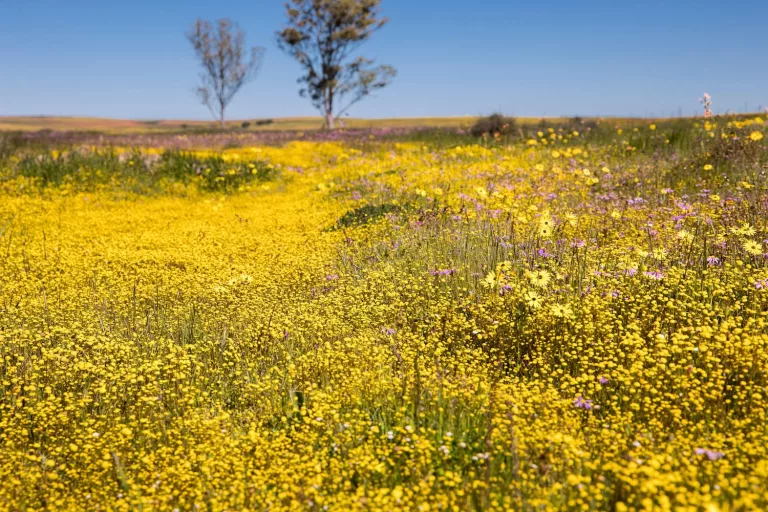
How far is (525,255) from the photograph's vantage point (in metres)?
5.67

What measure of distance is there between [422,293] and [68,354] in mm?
3205

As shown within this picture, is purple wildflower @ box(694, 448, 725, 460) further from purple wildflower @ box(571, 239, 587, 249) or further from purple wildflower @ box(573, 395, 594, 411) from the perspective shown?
purple wildflower @ box(571, 239, 587, 249)

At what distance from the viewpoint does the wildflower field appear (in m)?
2.74

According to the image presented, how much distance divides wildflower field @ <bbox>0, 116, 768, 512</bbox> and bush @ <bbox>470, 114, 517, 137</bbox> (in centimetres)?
996

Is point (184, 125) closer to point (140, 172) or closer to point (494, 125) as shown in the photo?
point (494, 125)

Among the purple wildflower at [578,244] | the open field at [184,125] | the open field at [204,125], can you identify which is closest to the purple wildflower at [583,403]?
the purple wildflower at [578,244]

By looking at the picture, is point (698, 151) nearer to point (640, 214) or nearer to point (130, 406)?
point (640, 214)

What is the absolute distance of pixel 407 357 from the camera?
4.07m

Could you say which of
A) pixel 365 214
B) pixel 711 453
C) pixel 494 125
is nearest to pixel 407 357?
pixel 711 453

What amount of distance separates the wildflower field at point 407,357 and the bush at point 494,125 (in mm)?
9961

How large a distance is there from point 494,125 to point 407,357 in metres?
16.5

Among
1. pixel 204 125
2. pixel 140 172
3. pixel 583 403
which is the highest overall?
pixel 204 125

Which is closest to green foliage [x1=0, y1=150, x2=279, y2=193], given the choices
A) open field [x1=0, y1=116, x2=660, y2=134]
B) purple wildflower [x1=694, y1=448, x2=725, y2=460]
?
purple wildflower [x1=694, y1=448, x2=725, y2=460]

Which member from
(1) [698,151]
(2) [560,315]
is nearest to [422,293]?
(2) [560,315]
